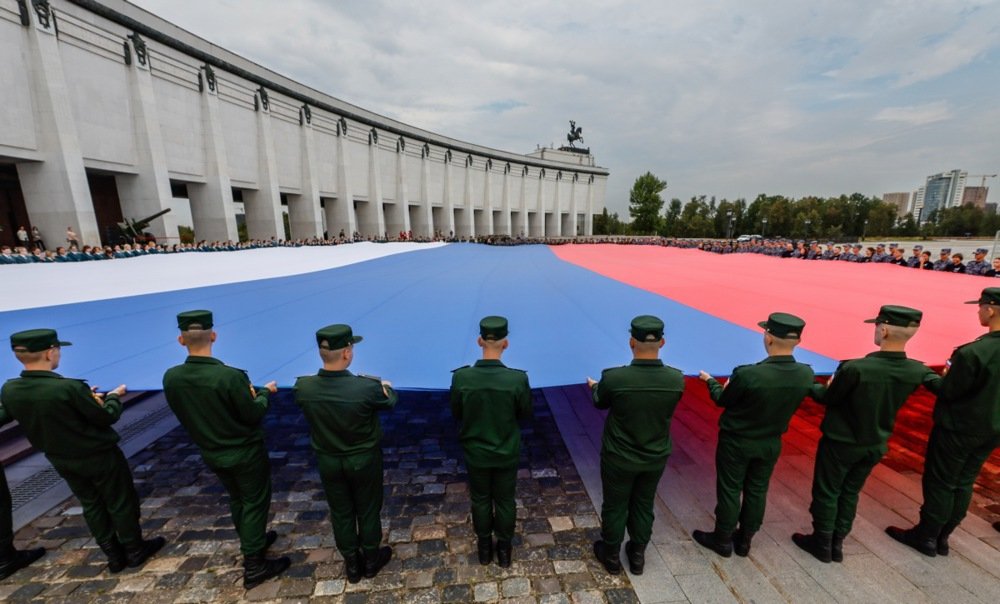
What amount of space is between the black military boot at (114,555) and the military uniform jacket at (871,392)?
6.95m

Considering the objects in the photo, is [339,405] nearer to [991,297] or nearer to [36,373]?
[36,373]

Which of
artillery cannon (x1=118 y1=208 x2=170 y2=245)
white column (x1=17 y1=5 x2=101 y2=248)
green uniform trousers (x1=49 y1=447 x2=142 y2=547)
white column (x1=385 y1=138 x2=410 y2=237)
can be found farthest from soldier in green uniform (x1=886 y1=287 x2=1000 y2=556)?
white column (x1=385 y1=138 x2=410 y2=237)

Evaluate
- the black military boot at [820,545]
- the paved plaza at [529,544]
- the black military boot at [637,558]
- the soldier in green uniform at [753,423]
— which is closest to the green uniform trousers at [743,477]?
the soldier in green uniform at [753,423]

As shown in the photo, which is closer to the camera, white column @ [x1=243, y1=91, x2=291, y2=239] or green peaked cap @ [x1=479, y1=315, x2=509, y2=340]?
green peaked cap @ [x1=479, y1=315, x2=509, y2=340]

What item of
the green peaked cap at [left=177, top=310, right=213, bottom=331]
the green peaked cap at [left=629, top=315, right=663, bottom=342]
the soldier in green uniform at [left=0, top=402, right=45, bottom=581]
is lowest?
the soldier in green uniform at [left=0, top=402, right=45, bottom=581]

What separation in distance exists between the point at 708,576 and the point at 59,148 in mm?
30307

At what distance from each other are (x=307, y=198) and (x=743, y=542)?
41404 mm

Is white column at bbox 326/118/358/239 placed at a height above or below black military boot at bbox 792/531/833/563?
above

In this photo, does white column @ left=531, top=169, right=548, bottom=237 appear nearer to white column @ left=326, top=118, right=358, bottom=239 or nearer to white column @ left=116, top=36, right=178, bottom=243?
white column @ left=326, top=118, right=358, bottom=239

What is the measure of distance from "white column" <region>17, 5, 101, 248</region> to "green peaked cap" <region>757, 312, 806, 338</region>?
29371 mm

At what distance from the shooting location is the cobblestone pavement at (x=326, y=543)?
3.60 m

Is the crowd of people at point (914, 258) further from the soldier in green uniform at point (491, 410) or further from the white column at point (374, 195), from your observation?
the white column at point (374, 195)

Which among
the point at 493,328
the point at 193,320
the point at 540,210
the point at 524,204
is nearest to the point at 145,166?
the point at 193,320

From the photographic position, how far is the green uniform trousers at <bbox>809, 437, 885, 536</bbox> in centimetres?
359
